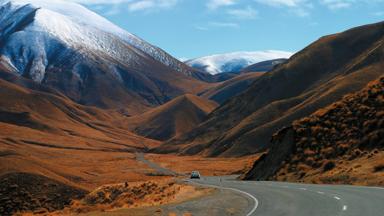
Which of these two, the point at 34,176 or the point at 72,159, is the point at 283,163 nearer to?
the point at 34,176

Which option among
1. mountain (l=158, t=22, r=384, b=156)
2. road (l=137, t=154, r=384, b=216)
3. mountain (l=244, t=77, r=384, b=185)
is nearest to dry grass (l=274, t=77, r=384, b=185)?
mountain (l=244, t=77, r=384, b=185)

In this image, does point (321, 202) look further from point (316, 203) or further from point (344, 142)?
point (344, 142)

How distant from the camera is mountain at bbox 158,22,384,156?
147 meters

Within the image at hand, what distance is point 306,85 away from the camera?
7052 inches

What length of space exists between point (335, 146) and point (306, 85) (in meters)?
129

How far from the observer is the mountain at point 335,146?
44.7 m

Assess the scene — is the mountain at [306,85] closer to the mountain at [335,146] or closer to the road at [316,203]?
the mountain at [335,146]

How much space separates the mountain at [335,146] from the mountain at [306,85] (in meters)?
81.7

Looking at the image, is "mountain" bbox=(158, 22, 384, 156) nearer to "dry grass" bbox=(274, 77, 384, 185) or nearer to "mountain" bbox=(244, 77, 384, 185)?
"mountain" bbox=(244, 77, 384, 185)

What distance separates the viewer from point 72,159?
15838 centimetres

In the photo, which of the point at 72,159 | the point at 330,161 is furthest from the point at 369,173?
the point at 72,159

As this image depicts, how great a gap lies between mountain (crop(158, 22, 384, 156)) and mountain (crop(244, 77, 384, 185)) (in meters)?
81.7

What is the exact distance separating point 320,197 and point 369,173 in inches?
447

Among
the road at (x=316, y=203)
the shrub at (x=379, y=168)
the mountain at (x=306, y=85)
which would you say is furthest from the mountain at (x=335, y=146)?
the mountain at (x=306, y=85)
